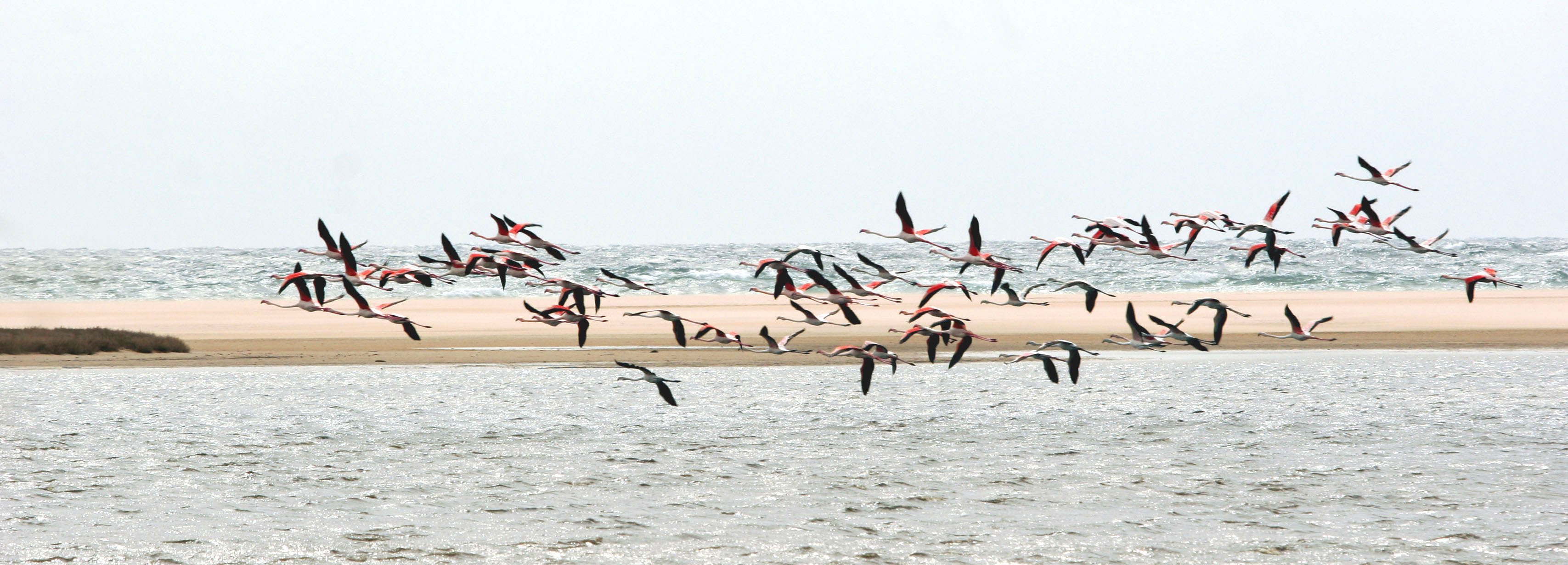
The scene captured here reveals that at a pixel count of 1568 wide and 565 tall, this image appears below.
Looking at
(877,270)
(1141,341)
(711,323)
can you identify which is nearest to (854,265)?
(711,323)

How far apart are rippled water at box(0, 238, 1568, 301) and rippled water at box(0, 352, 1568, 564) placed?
31931mm

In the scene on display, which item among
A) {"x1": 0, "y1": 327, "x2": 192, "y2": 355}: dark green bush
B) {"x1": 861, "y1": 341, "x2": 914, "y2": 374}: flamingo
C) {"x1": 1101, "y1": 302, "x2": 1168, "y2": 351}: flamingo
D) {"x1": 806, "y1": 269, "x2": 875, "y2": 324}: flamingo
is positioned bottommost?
{"x1": 0, "y1": 327, "x2": 192, "y2": 355}: dark green bush

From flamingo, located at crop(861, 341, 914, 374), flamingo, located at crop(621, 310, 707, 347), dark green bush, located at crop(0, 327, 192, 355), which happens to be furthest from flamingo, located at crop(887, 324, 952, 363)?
dark green bush, located at crop(0, 327, 192, 355)

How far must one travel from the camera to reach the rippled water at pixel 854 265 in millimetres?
62562

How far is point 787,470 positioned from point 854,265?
8246cm

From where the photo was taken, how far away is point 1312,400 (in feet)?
78.2

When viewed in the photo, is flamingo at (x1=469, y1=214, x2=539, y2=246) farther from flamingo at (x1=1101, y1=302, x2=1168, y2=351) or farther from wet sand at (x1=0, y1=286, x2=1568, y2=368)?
wet sand at (x1=0, y1=286, x2=1568, y2=368)

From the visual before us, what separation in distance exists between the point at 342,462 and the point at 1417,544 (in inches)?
499

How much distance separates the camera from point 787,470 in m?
16.5

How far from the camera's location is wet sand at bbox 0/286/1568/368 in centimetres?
3247

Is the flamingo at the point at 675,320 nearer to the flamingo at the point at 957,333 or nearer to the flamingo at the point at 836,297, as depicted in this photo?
the flamingo at the point at 836,297

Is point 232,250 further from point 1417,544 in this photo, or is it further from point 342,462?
point 1417,544

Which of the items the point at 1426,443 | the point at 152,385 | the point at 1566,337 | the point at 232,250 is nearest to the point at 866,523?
the point at 1426,443

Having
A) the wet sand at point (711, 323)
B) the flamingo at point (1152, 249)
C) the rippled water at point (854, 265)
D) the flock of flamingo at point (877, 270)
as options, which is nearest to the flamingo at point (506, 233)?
the flock of flamingo at point (877, 270)
